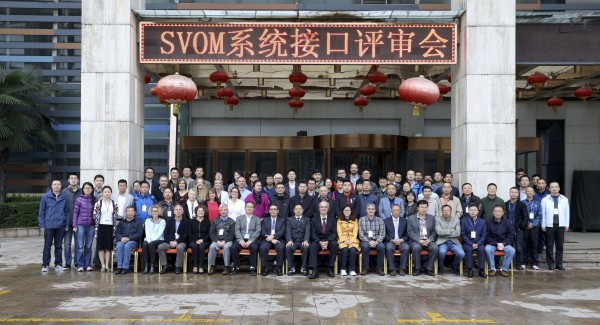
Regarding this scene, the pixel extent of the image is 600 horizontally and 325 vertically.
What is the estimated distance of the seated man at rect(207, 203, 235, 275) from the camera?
10445 mm

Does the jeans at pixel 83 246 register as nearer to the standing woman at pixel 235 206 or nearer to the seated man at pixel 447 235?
the standing woman at pixel 235 206

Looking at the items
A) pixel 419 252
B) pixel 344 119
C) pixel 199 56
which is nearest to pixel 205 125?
pixel 344 119

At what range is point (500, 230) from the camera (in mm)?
10578

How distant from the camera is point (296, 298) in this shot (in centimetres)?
815

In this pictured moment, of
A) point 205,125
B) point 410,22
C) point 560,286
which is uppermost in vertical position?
point 410,22

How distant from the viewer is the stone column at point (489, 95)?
37.2 ft

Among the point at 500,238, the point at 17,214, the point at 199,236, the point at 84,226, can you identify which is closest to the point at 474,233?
the point at 500,238

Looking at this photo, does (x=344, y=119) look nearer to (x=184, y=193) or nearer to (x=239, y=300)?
(x=184, y=193)

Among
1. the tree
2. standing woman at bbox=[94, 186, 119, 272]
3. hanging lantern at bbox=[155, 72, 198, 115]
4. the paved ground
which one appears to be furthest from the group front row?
the tree

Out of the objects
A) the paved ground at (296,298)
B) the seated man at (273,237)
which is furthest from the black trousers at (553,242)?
the seated man at (273,237)

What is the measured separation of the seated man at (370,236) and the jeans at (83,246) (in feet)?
16.0

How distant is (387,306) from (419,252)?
9.74ft

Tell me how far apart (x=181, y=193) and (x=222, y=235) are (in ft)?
4.37

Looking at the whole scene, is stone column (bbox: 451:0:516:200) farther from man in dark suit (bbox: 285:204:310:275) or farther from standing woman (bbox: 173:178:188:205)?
standing woman (bbox: 173:178:188:205)
